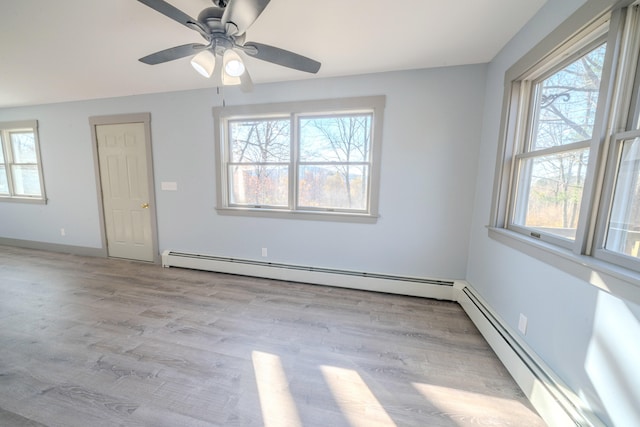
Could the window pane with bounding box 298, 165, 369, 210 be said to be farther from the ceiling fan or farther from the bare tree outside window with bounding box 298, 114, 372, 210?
the ceiling fan

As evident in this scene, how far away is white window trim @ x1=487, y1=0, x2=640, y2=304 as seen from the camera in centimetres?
104

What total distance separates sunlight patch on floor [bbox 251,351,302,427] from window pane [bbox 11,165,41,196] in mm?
5340

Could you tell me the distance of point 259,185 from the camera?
3133 mm

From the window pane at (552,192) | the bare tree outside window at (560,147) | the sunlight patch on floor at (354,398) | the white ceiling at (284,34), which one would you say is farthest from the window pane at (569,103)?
the sunlight patch on floor at (354,398)

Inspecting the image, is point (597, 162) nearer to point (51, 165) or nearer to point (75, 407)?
point (75, 407)

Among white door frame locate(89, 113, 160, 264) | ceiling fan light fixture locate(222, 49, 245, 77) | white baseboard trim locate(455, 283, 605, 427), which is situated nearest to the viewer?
white baseboard trim locate(455, 283, 605, 427)

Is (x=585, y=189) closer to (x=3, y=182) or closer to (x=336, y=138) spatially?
(x=336, y=138)

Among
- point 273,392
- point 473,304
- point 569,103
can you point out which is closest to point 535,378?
point 473,304

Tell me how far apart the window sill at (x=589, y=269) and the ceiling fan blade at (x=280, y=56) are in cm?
189

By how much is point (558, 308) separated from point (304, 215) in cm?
228

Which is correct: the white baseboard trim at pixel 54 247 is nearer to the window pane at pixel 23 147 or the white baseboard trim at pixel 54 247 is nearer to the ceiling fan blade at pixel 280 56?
the window pane at pixel 23 147

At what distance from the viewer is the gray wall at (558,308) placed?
3.21ft

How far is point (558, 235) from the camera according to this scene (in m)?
1.47

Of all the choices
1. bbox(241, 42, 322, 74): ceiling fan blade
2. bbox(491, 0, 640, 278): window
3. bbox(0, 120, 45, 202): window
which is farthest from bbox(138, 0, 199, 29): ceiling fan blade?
bbox(0, 120, 45, 202): window
